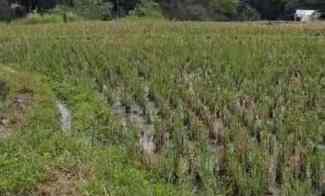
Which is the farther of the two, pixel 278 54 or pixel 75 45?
pixel 75 45

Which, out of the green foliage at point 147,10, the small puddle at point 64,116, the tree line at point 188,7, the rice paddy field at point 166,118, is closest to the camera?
the rice paddy field at point 166,118

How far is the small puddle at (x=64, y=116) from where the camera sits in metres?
8.51

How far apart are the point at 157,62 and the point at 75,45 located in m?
4.57

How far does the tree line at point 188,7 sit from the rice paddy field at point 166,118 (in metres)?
20.5

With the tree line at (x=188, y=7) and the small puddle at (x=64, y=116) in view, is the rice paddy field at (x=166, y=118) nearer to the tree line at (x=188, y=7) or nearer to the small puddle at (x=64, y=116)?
the small puddle at (x=64, y=116)

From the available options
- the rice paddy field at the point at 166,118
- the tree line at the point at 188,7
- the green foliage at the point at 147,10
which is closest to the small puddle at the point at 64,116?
the rice paddy field at the point at 166,118

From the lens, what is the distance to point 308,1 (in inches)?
1521

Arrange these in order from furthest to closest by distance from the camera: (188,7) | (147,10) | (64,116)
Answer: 1. (188,7)
2. (147,10)
3. (64,116)


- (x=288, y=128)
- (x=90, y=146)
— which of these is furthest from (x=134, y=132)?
(x=288, y=128)

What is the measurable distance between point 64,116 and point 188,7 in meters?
31.3

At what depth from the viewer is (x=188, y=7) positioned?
39.6m

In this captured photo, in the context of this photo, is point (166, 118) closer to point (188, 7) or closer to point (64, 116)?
point (64, 116)

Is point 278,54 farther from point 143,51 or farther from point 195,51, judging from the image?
point 143,51


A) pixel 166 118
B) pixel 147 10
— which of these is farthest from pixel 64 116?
pixel 147 10
